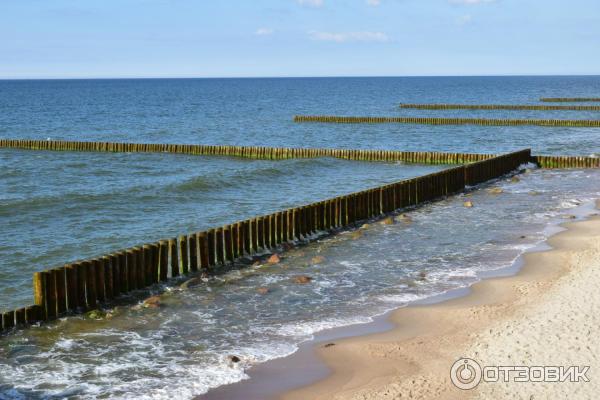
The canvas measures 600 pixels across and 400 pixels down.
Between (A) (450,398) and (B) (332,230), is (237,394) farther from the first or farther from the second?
(B) (332,230)

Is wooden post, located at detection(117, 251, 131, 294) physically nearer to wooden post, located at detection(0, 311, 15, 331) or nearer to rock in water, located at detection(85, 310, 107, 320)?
rock in water, located at detection(85, 310, 107, 320)

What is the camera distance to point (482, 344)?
14852mm

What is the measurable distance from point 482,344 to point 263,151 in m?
40.4

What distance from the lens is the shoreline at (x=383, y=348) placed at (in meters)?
13.1

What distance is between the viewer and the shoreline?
13102 millimetres

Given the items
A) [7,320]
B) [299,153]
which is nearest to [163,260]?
[7,320]

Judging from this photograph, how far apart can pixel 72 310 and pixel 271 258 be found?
264 inches

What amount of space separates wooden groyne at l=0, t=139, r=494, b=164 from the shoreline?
27735 millimetres

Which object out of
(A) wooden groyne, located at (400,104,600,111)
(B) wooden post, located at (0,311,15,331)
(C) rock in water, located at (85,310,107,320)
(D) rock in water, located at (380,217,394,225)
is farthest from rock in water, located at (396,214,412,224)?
(A) wooden groyne, located at (400,104,600,111)

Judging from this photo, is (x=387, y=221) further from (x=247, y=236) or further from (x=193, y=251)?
(x=193, y=251)

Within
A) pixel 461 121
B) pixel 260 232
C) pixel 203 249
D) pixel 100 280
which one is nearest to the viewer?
pixel 100 280

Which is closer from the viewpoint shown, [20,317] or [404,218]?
[20,317]

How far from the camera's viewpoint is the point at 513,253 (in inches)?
920

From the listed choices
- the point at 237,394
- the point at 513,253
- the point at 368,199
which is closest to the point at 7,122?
the point at 368,199
